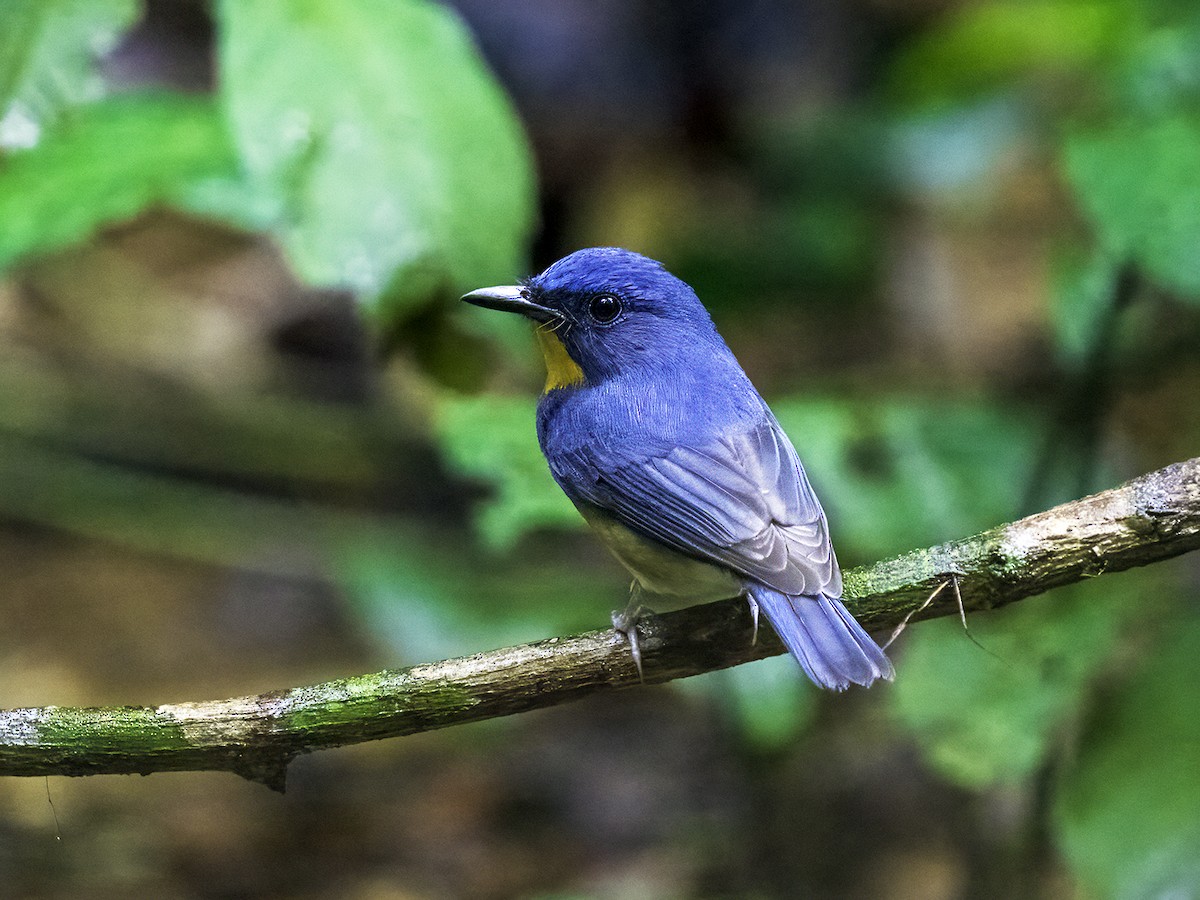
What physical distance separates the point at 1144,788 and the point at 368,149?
237 cm

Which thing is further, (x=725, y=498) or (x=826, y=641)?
(x=725, y=498)

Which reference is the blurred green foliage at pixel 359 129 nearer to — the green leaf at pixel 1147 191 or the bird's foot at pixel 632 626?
the bird's foot at pixel 632 626

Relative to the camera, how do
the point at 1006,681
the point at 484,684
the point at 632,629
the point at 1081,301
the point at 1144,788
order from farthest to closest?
the point at 1081,301, the point at 1006,681, the point at 1144,788, the point at 632,629, the point at 484,684

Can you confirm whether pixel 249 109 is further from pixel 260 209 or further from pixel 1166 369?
pixel 1166 369

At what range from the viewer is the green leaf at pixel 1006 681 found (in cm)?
343

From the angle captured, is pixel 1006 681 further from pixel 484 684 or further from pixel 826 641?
pixel 484 684

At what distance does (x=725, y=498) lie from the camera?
2881 millimetres

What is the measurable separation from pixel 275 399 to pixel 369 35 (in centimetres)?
375

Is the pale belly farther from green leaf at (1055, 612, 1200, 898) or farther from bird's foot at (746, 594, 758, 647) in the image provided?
green leaf at (1055, 612, 1200, 898)

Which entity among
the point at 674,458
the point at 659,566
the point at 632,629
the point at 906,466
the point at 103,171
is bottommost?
the point at 632,629

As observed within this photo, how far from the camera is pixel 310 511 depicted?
6.14 meters

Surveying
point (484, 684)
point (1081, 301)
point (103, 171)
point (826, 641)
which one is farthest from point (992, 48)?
point (484, 684)

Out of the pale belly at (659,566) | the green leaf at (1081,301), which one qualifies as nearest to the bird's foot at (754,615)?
the pale belly at (659,566)

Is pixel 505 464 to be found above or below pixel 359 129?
below
